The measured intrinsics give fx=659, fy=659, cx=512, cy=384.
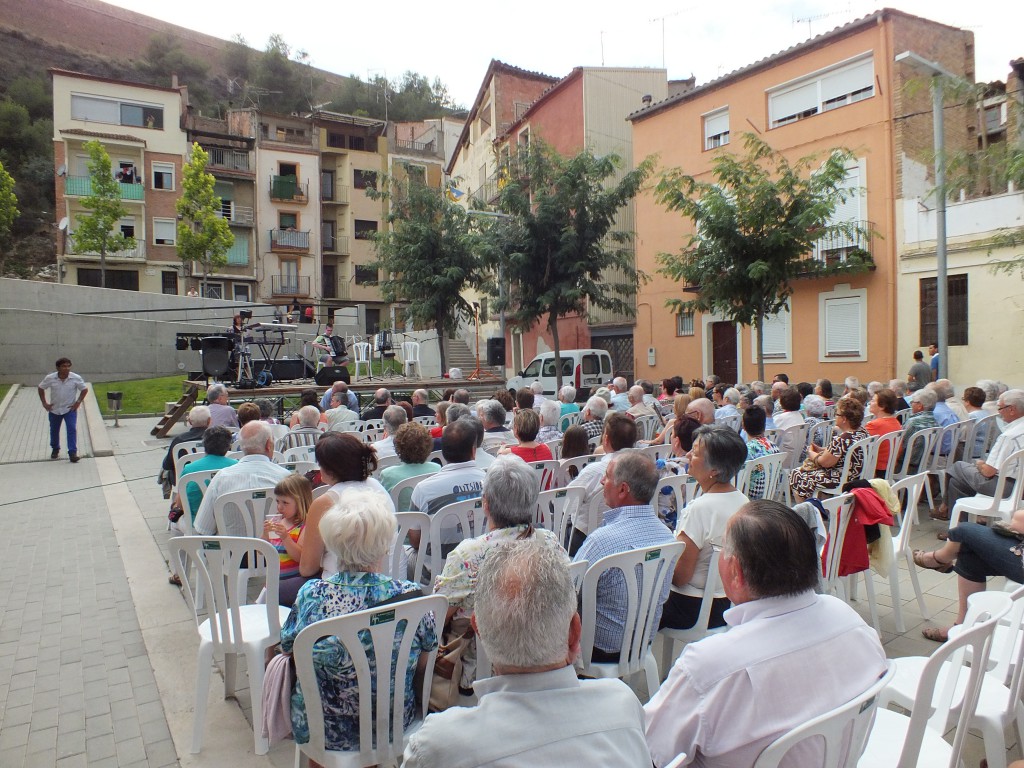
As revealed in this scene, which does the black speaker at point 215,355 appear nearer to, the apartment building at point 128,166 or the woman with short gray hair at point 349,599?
the woman with short gray hair at point 349,599

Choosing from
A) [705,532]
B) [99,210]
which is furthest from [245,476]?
[99,210]

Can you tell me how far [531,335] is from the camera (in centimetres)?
2753

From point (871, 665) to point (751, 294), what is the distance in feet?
39.4

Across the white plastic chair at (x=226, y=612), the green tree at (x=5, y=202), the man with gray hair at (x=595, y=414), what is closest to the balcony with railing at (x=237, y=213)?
the green tree at (x=5, y=202)

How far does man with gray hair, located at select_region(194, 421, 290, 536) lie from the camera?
3.79 m

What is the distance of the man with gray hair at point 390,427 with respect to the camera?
5465 millimetres

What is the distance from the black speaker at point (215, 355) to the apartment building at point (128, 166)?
2075 centimetres

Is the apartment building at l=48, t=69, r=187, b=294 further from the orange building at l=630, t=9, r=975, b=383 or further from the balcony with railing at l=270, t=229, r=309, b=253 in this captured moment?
the orange building at l=630, t=9, r=975, b=383

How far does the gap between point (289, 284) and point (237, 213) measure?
4.61 meters

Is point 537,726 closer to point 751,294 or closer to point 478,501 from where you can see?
point 478,501

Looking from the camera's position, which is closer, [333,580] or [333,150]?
[333,580]

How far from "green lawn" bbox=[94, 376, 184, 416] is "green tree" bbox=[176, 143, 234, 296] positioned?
27.9ft

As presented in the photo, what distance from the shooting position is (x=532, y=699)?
1288mm

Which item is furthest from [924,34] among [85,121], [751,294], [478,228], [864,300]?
[85,121]
